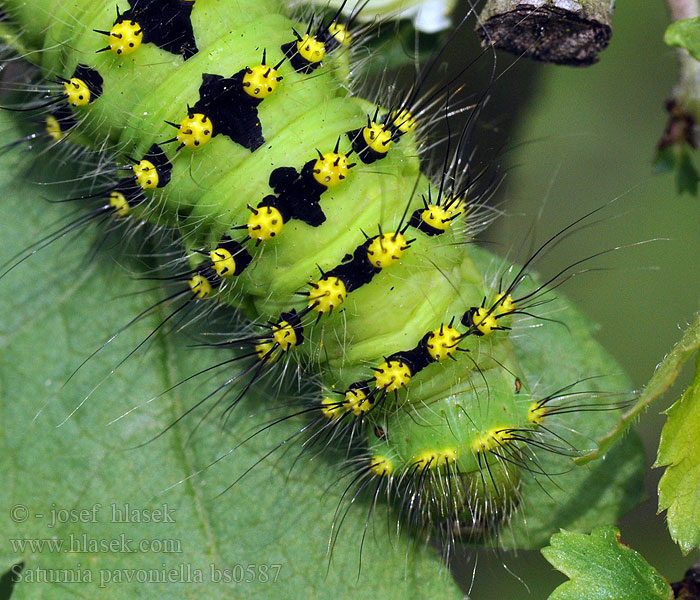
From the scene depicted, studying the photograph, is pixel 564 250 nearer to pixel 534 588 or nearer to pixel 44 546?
pixel 534 588

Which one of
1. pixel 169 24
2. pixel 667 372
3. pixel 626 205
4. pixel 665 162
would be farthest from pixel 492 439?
pixel 626 205

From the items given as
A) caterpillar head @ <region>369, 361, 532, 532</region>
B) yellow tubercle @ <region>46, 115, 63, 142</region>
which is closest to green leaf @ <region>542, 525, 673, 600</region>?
caterpillar head @ <region>369, 361, 532, 532</region>

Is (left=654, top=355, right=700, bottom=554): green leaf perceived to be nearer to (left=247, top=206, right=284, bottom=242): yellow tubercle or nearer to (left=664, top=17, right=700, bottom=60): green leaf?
(left=664, top=17, right=700, bottom=60): green leaf

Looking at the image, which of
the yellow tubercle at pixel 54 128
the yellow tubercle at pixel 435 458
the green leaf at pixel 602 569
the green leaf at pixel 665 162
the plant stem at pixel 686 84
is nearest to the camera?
the green leaf at pixel 602 569

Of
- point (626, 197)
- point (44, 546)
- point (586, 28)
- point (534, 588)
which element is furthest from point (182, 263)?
point (626, 197)

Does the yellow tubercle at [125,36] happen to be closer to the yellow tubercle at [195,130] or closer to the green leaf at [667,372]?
the yellow tubercle at [195,130]

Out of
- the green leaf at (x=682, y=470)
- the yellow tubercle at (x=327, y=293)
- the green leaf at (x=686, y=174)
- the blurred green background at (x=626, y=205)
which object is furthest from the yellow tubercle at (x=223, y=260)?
the blurred green background at (x=626, y=205)
